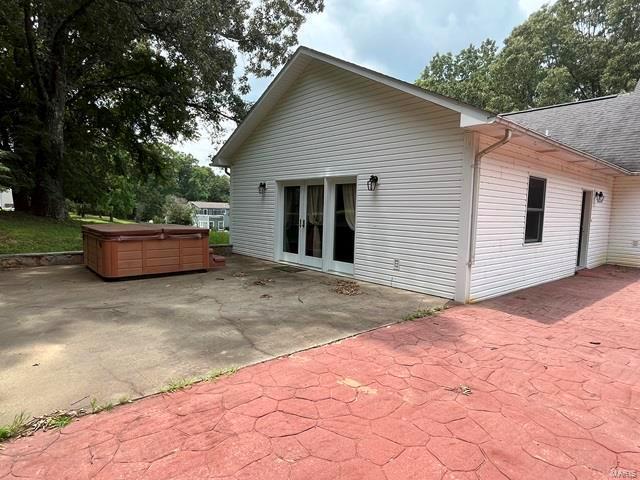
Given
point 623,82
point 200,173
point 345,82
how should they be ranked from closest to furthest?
point 345,82 → point 623,82 → point 200,173

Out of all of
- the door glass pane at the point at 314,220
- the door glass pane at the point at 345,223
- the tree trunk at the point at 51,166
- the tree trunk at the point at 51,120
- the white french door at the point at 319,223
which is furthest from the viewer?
the tree trunk at the point at 51,166

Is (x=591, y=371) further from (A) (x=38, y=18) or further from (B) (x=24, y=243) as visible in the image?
(A) (x=38, y=18)

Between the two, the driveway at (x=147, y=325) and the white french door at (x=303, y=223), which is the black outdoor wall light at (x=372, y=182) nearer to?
the white french door at (x=303, y=223)

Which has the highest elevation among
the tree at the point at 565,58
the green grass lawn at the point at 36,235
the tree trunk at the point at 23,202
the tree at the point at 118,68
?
the tree at the point at 565,58

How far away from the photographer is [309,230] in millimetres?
8289

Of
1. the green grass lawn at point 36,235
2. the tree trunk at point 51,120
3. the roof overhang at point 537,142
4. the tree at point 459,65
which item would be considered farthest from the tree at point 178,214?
the roof overhang at point 537,142

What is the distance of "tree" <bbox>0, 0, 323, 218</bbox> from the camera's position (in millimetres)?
9633

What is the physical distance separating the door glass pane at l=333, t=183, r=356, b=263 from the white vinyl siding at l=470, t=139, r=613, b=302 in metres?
2.54

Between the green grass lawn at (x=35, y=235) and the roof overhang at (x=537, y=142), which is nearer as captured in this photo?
the roof overhang at (x=537, y=142)

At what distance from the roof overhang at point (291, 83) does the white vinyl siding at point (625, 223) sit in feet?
27.9

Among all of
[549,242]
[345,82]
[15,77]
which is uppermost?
[15,77]

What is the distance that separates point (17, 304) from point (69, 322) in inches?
52.5

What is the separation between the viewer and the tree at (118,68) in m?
9.63

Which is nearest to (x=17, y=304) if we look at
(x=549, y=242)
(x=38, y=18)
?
(x=549, y=242)
